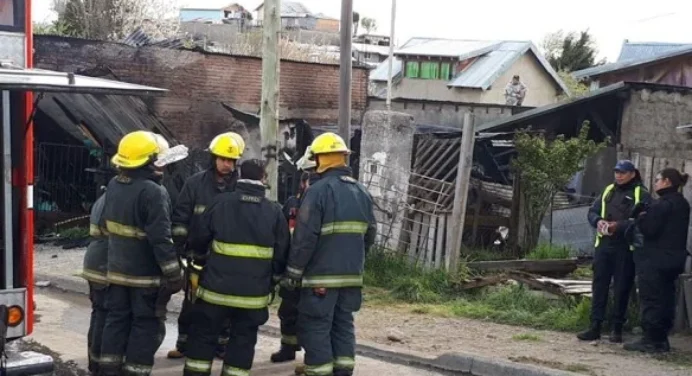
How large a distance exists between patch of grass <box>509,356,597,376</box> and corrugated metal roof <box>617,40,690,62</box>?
89.0ft

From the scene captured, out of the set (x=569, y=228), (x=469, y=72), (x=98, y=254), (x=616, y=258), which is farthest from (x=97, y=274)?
(x=469, y=72)

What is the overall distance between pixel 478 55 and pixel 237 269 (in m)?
35.1

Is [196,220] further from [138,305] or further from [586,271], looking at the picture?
[586,271]

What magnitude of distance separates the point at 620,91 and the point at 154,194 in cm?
1046

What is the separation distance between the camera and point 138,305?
709 cm

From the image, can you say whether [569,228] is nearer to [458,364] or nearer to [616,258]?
[616,258]

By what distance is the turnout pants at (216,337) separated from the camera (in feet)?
23.4

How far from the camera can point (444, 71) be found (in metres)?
40.8

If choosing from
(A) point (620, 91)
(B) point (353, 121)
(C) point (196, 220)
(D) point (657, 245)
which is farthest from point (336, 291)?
(B) point (353, 121)

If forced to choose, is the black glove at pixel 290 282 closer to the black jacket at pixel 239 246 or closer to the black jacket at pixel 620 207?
the black jacket at pixel 239 246

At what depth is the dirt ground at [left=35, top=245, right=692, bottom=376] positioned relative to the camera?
27.6ft

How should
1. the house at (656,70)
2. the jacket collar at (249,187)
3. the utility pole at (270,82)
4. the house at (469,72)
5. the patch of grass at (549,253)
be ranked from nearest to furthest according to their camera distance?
the jacket collar at (249,187) < the utility pole at (270,82) < the patch of grass at (549,253) < the house at (656,70) < the house at (469,72)

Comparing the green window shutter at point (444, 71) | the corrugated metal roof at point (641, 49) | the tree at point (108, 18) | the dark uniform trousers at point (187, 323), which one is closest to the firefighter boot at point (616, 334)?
the dark uniform trousers at point (187, 323)

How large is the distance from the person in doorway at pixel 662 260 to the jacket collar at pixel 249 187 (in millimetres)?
3695
